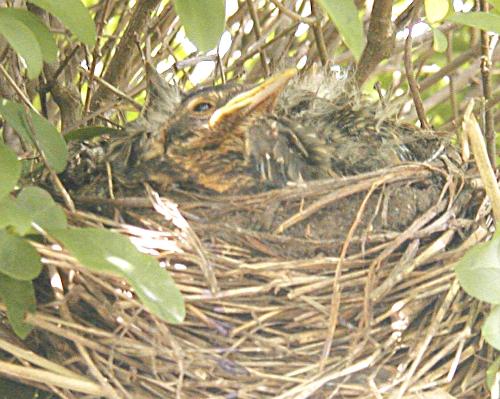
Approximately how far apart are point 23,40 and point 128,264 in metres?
0.29

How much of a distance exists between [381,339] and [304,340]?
11 centimetres

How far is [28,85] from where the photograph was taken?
1913 mm

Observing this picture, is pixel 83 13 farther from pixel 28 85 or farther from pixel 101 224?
pixel 28 85

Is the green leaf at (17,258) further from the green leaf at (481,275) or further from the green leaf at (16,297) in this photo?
the green leaf at (481,275)

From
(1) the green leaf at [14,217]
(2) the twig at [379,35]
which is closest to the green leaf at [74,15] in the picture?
(1) the green leaf at [14,217]

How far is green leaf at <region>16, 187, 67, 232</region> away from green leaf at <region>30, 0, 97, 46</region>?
0.21 metres

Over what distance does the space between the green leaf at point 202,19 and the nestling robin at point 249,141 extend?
17 centimetres

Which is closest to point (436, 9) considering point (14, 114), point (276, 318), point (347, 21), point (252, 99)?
point (252, 99)

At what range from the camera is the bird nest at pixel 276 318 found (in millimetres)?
1348

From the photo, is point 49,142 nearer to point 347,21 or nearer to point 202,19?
point 202,19

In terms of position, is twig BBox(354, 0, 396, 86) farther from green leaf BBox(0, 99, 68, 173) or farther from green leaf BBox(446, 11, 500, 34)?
green leaf BBox(0, 99, 68, 173)

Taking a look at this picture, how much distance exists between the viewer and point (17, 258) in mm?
1180

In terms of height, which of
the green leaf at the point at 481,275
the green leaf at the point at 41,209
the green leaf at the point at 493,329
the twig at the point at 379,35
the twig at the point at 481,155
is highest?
the green leaf at the point at 41,209

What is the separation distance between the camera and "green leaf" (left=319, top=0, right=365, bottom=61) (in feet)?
3.79
